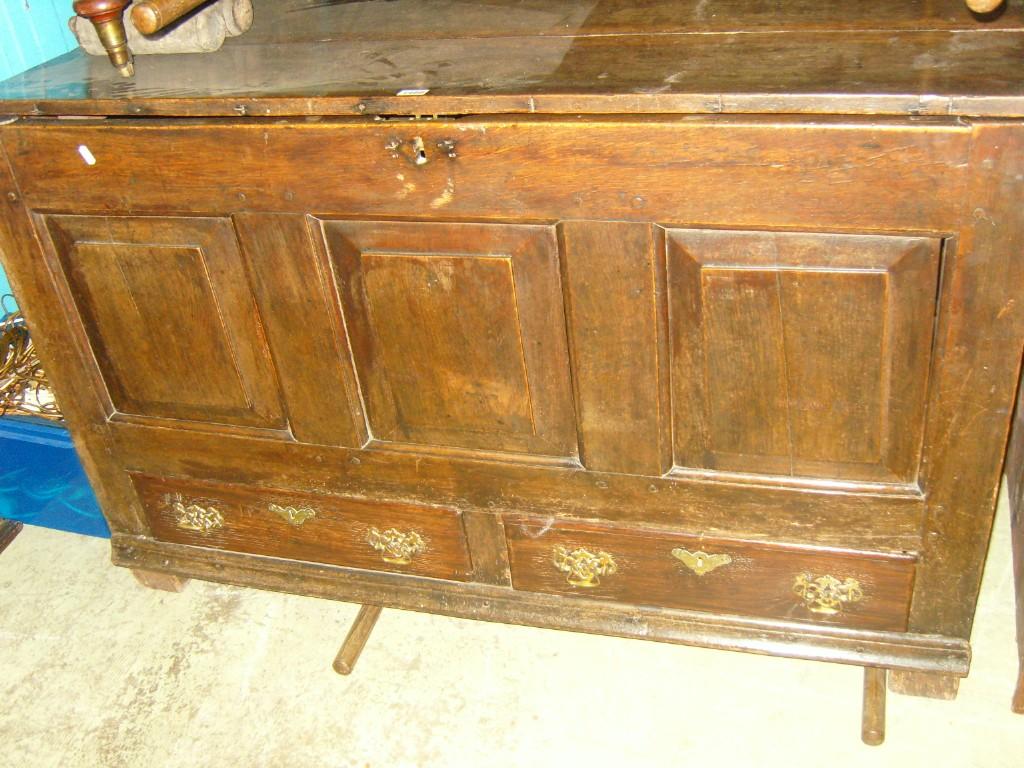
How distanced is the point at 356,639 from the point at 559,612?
42cm

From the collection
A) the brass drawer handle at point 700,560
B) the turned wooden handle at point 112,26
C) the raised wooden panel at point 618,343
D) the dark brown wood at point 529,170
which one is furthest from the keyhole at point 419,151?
the brass drawer handle at point 700,560

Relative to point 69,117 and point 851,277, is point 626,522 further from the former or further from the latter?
point 69,117

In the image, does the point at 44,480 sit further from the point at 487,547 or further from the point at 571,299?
the point at 571,299

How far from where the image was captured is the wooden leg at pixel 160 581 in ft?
6.73

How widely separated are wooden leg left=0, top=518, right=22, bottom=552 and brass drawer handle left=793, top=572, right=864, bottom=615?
5.62ft

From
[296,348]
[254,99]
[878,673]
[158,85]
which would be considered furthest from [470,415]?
[878,673]

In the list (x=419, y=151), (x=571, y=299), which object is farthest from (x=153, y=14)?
(x=571, y=299)

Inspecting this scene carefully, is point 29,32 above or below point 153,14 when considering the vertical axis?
below

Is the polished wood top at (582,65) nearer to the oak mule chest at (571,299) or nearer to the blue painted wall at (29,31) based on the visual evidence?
the oak mule chest at (571,299)

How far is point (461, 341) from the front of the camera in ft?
4.87

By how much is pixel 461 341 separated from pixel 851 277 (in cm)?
55

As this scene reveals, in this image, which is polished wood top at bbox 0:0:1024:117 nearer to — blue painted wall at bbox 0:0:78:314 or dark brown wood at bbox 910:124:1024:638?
dark brown wood at bbox 910:124:1024:638

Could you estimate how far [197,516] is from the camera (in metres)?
1.88

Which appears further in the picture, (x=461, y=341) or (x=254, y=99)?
(x=461, y=341)
